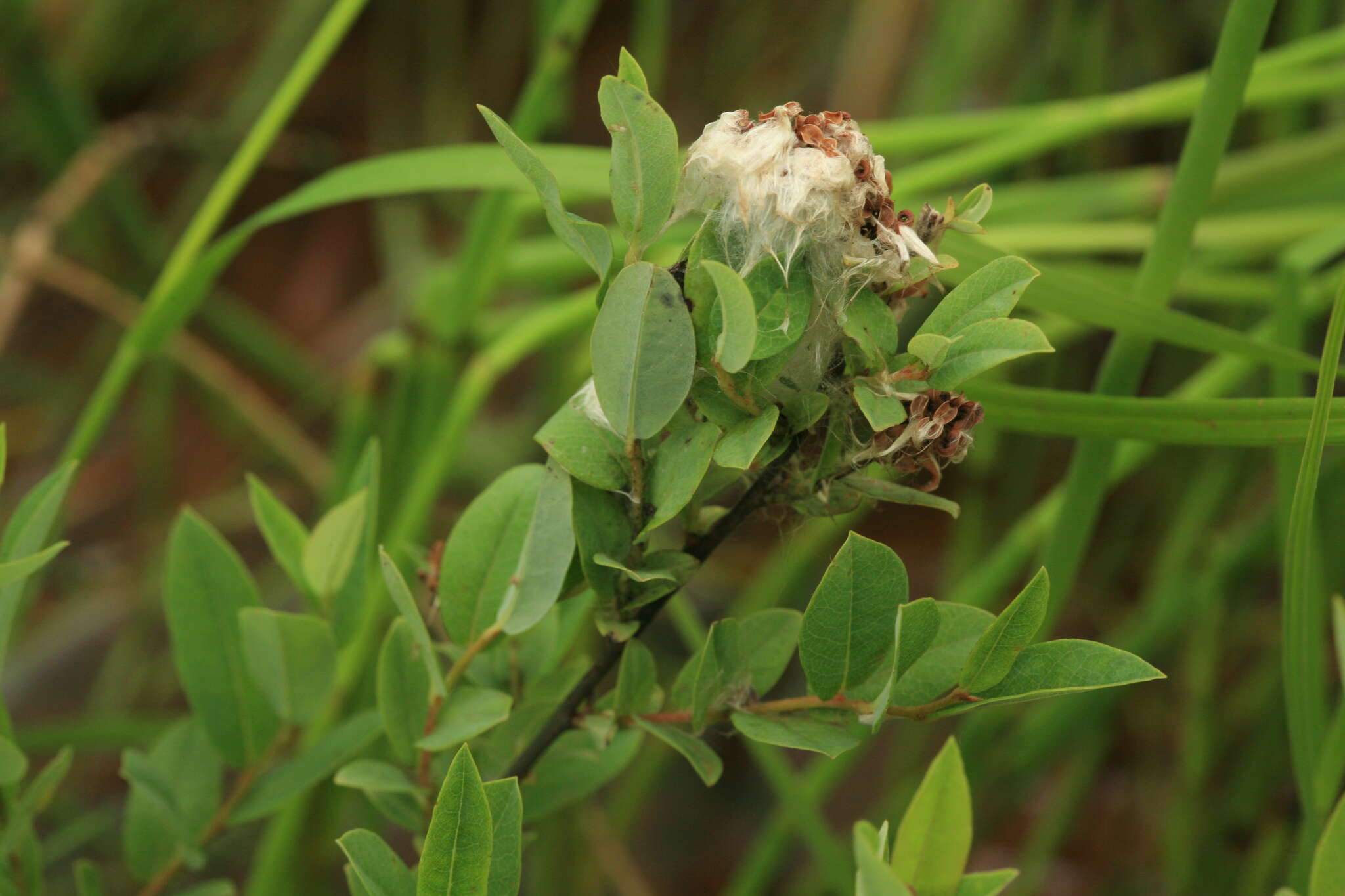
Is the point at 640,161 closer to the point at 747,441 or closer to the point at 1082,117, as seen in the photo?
the point at 747,441

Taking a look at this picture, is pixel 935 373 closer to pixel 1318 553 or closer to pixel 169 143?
pixel 1318 553

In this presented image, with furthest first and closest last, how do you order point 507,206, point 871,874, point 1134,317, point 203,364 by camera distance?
point 203,364, point 507,206, point 1134,317, point 871,874

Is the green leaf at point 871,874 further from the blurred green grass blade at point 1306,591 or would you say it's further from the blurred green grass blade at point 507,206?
the blurred green grass blade at point 507,206

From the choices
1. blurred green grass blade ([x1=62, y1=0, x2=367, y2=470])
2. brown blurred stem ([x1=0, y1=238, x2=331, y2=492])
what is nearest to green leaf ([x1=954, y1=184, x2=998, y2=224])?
blurred green grass blade ([x1=62, y1=0, x2=367, y2=470])

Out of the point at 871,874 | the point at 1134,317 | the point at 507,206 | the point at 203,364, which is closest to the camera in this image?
the point at 871,874

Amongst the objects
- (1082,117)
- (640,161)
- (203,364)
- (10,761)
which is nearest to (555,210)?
(640,161)

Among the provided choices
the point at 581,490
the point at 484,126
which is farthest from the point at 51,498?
the point at 484,126

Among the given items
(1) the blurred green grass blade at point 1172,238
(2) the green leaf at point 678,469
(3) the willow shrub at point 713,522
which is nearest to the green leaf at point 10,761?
(3) the willow shrub at point 713,522

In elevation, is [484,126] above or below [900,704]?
above
